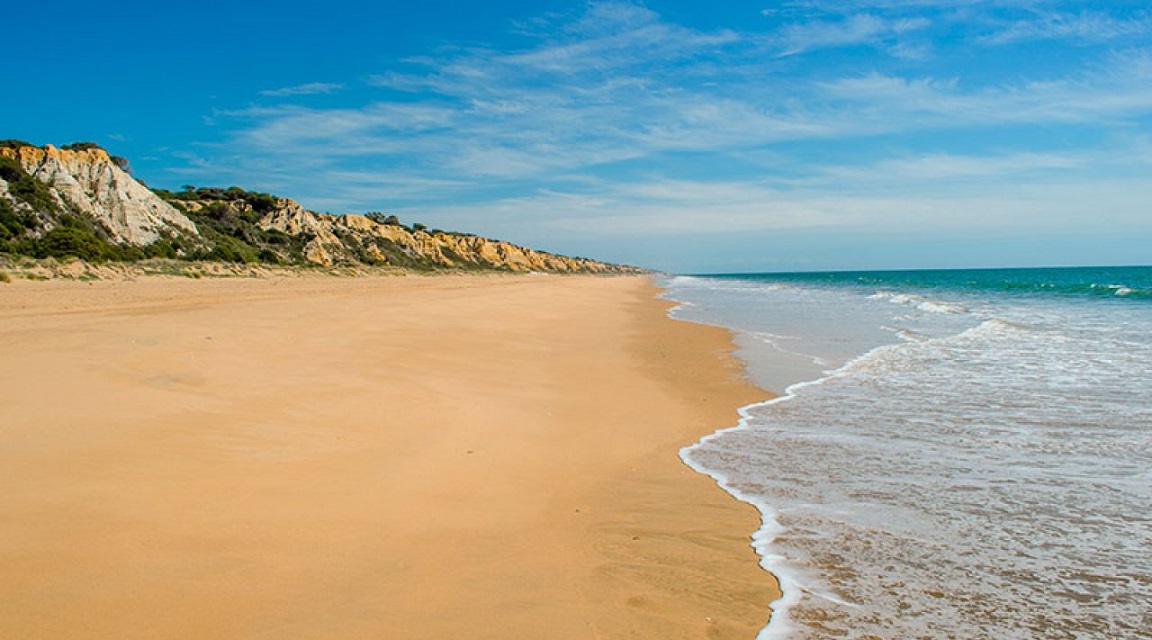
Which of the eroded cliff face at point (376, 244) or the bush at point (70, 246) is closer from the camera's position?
the bush at point (70, 246)

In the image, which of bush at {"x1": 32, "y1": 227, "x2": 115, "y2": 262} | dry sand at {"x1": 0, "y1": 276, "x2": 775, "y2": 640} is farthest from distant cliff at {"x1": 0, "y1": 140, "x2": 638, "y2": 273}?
dry sand at {"x1": 0, "y1": 276, "x2": 775, "y2": 640}

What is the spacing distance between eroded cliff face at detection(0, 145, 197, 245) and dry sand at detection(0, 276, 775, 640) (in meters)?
30.7

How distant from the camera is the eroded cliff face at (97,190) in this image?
33.8 m

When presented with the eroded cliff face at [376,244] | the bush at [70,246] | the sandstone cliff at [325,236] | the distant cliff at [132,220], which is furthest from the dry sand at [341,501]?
the eroded cliff face at [376,244]

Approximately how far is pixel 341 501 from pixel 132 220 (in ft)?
127

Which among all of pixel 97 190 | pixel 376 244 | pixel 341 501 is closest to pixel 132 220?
pixel 97 190

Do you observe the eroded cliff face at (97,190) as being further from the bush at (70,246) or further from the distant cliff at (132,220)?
the bush at (70,246)

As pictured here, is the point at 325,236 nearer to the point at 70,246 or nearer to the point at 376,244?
the point at 376,244

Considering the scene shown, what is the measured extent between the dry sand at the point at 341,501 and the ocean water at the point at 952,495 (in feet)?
1.26

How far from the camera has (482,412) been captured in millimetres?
6773

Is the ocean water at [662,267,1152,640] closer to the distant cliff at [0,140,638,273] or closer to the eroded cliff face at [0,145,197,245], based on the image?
the distant cliff at [0,140,638,273]

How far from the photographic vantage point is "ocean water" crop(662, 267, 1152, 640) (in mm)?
3051

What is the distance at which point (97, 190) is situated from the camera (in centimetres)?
3531

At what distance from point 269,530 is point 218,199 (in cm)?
6457
